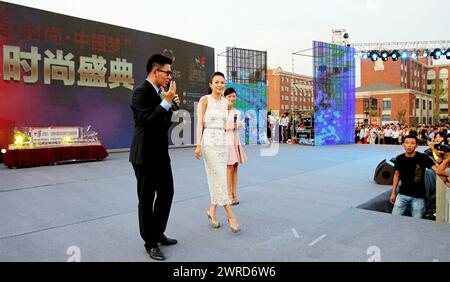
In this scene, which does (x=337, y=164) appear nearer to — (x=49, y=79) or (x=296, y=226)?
(x=296, y=226)

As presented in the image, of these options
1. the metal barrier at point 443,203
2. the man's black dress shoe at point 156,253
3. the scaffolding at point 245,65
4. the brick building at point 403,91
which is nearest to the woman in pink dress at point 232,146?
the man's black dress shoe at point 156,253

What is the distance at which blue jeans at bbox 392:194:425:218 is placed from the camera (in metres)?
3.94

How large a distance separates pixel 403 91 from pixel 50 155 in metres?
57.8

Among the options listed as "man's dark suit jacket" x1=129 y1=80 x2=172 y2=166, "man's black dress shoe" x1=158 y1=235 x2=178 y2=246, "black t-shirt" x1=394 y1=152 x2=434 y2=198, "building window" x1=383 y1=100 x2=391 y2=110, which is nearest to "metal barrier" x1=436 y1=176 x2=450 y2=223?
"black t-shirt" x1=394 y1=152 x2=434 y2=198

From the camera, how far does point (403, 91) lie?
54781mm

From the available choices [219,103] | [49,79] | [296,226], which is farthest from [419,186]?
[49,79]

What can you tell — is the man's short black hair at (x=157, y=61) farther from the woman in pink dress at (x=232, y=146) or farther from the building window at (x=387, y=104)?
the building window at (x=387, y=104)

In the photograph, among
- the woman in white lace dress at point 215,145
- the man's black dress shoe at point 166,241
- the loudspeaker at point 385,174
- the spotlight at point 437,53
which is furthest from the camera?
the spotlight at point 437,53

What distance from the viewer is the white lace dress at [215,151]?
10.7 feet

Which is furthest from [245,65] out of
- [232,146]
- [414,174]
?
[414,174]

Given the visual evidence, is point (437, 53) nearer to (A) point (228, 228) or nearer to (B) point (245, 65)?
(B) point (245, 65)

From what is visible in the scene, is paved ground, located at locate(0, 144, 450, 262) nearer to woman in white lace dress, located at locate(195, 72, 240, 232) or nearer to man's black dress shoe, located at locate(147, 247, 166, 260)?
man's black dress shoe, located at locate(147, 247, 166, 260)

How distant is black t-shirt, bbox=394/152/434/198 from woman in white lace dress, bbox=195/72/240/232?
227cm

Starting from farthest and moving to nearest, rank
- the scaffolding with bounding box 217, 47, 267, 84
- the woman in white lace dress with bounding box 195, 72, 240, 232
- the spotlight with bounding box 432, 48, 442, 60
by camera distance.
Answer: the scaffolding with bounding box 217, 47, 267, 84 < the spotlight with bounding box 432, 48, 442, 60 < the woman in white lace dress with bounding box 195, 72, 240, 232
